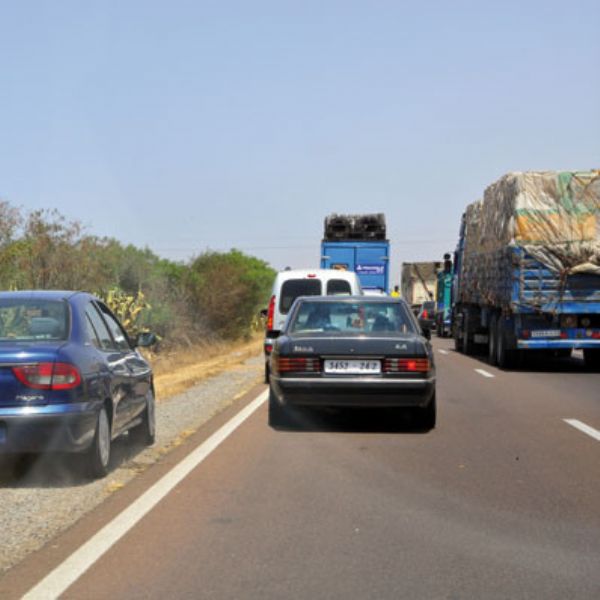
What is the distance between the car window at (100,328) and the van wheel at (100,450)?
2.38 feet

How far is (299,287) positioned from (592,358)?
7.96 metres

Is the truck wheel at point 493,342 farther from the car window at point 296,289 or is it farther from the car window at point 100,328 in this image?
the car window at point 100,328

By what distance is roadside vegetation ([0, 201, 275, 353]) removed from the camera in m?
23.8

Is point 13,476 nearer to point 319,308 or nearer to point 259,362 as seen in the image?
point 319,308

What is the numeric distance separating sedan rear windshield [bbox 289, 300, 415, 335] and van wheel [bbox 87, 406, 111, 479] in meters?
3.84

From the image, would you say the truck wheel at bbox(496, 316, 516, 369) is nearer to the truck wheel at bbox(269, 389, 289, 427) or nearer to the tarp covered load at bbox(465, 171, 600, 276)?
the tarp covered load at bbox(465, 171, 600, 276)

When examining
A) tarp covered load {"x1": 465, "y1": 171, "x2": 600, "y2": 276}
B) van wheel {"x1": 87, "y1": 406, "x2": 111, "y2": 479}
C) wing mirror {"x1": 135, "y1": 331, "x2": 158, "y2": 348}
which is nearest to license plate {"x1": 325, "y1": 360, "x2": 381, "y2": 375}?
wing mirror {"x1": 135, "y1": 331, "x2": 158, "y2": 348}

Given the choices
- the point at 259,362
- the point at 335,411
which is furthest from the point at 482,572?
the point at 259,362

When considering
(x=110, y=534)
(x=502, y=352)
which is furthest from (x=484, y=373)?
(x=110, y=534)

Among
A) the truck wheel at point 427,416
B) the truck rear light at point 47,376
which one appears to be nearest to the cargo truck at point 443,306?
the truck wheel at point 427,416

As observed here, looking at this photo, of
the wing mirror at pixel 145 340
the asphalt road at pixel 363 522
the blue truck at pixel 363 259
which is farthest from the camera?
the blue truck at pixel 363 259

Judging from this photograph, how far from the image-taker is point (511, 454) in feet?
31.3

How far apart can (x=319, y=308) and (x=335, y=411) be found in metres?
1.72

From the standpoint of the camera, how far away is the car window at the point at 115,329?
9.37 m
